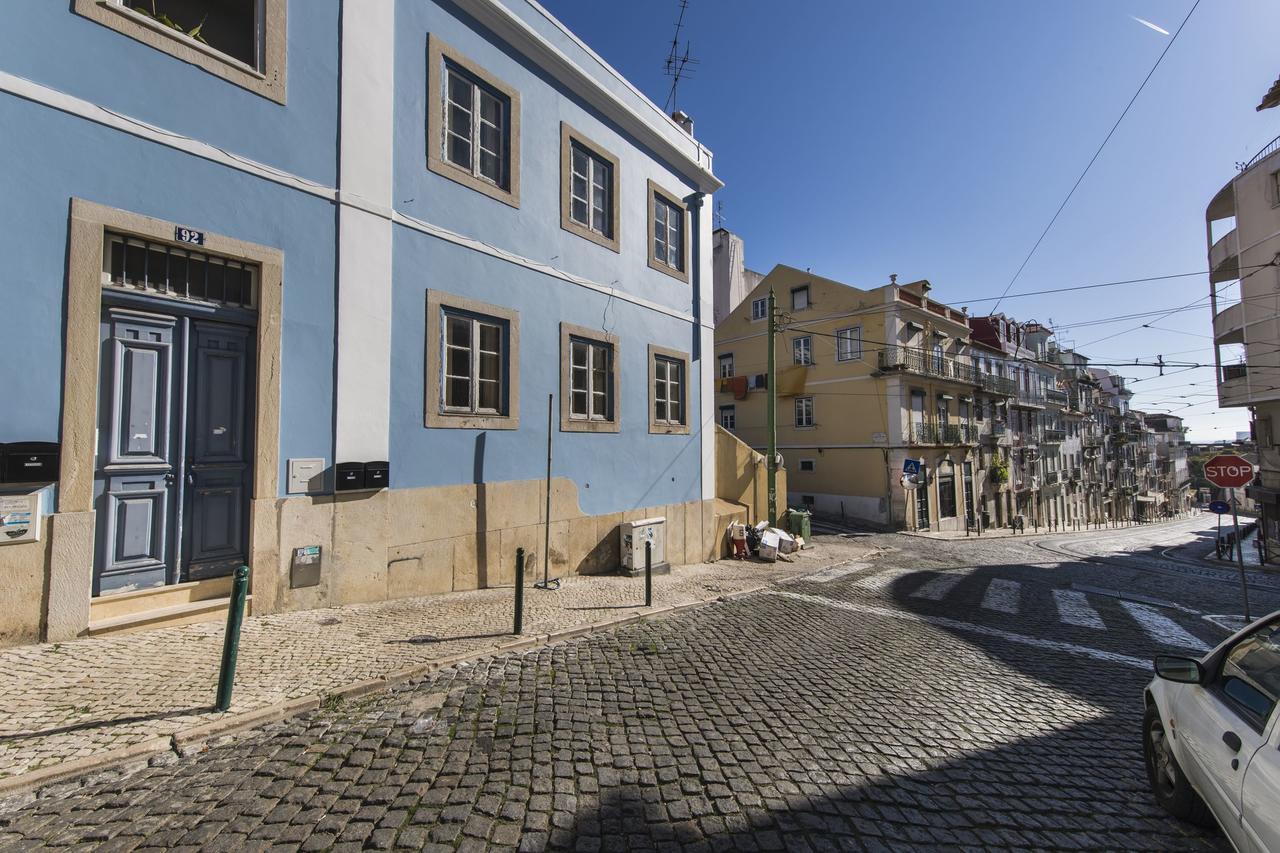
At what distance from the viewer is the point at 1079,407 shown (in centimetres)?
4459

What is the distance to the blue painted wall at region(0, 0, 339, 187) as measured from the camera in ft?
15.6

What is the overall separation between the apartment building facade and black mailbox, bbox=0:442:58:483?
99.3 feet

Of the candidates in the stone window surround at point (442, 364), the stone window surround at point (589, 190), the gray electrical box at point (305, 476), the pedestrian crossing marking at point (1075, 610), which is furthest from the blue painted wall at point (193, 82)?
the pedestrian crossing marking at point (1075, 610)

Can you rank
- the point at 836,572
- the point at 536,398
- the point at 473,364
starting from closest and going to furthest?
the point at 473,364 → the point at 536,398 → the point at 836,572

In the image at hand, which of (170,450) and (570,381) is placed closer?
(170,450)

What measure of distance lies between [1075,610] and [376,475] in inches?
446

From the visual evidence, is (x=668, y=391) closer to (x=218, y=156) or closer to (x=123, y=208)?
(x=218, y=156)

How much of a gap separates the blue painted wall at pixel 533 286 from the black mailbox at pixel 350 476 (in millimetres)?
498

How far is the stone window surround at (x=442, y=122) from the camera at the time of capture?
747cm

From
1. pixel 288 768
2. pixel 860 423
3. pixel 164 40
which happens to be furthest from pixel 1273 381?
pixel 164 40

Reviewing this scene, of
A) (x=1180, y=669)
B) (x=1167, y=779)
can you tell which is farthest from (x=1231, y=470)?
(x=1180, y=669)

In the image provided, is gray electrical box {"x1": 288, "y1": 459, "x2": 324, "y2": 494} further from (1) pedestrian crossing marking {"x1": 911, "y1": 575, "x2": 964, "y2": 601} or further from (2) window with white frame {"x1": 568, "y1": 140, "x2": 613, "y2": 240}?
(1) pedestrian crossing marking {"x1": 911, "y1": 575, "x2": 964, "y2": 601}

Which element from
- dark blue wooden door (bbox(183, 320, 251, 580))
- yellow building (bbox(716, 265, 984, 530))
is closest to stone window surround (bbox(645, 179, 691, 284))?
dark blue wooden door (bbox(183, 320, 251, 580))

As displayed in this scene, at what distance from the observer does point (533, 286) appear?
8.77 m
